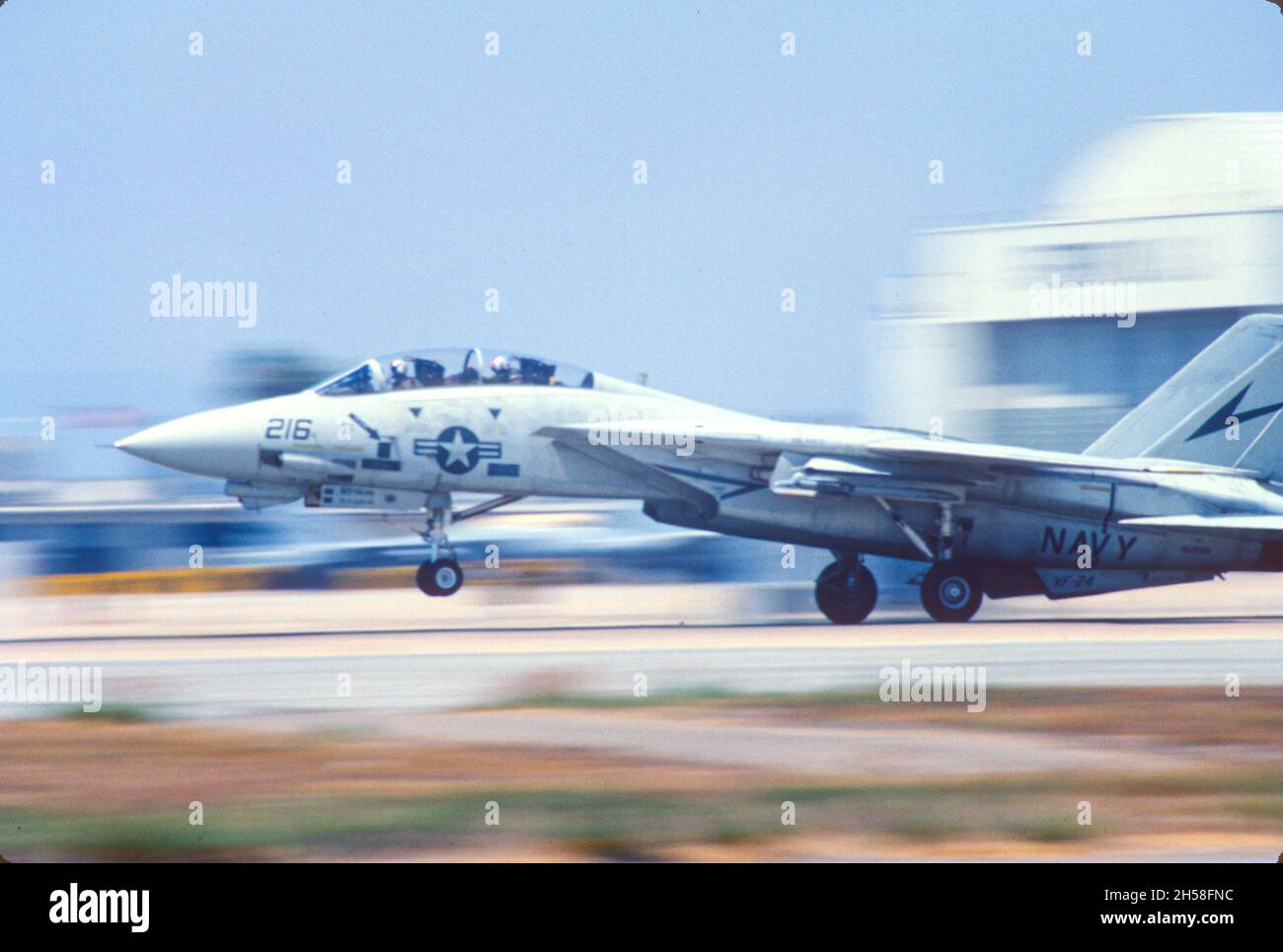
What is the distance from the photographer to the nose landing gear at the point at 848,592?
16.5 m

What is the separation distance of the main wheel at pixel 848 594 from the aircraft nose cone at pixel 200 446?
655cm

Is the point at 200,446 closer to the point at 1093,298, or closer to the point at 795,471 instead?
the point at 795,471

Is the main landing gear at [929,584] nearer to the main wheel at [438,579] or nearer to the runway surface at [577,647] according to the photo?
the runway surface at [577,647]

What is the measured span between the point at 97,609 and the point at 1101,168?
61.8 ft

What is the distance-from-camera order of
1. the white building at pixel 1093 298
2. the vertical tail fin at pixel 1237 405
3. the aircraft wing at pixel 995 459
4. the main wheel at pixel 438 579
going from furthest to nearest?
the white building at pixel 1093 298 < the vertical tail fin at pixel 1237 405 < the aircraft wing at pixel 995 459 < the main wheel at pixel 438 579

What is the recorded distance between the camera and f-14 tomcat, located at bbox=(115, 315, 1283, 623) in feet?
51.9

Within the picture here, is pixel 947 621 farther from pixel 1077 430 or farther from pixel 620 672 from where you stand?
pixel 1077 430

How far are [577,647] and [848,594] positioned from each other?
12.6ft

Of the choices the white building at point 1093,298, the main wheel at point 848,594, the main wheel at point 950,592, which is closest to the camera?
the main wheel at point 950,592

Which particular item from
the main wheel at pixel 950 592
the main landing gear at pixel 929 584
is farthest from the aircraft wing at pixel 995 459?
the main wheel at pixel 950 592

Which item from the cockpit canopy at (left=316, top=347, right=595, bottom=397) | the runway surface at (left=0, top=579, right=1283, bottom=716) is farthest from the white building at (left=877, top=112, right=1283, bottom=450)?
the cockpit canopy at (left=316, top=347, right=595, bottom=397)

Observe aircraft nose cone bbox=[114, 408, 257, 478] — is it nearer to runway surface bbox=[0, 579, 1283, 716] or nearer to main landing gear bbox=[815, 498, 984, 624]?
runway surface bbox=[0, 579, 1283, 716]

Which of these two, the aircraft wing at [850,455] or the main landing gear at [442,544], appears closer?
the main landing gear at [442,544]

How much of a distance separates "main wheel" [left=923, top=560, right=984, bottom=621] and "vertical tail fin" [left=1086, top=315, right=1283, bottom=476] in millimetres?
2743
